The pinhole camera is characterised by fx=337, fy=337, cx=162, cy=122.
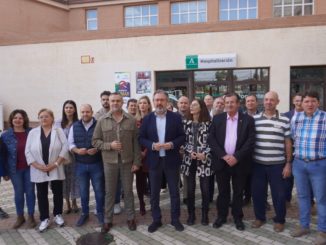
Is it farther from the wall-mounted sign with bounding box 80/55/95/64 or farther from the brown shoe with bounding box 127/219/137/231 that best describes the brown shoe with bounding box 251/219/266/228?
the wall-mounted sign with bounding box 80/55/95/64

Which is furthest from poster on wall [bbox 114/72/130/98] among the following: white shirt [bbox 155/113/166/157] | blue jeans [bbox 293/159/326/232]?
blue jeans [bbox 293/159/326/232]

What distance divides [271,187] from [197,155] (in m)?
1.15

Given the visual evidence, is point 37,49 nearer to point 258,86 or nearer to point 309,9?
point 258,86

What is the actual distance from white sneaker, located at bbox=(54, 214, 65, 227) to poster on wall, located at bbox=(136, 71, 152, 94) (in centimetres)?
880

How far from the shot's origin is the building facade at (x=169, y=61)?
1212 cm

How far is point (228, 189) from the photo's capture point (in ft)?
16.5

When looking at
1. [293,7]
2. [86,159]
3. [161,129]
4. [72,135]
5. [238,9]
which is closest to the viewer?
[161,129]

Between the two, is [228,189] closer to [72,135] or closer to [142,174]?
[142,174]

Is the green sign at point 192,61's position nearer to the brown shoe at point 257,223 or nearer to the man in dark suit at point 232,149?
the man in dark suit at point 232,149

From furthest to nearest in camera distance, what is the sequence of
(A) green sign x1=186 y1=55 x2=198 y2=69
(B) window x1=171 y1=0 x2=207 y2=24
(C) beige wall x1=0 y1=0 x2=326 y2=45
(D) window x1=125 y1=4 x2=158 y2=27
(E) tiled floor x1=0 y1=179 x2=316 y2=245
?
(D) window x1=125 y1=4 x2=158 y2=27 < (B) window x1=171 y1=0 x2=207 y2=24 < (A) green sign x1=186 y1=55 x2=198 y2=69 < (C) beige wall x1=0 y1=0 x2=326 y2=45 < (E) tiled floor x1=0 y1=179 x2=316 y2=245

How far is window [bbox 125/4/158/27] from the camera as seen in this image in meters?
21.0

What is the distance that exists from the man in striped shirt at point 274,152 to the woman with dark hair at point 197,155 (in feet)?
2.39

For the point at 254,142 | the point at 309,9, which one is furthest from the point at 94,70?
the point at 309,9

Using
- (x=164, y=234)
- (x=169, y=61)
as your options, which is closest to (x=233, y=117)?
(x=164, y=234)
